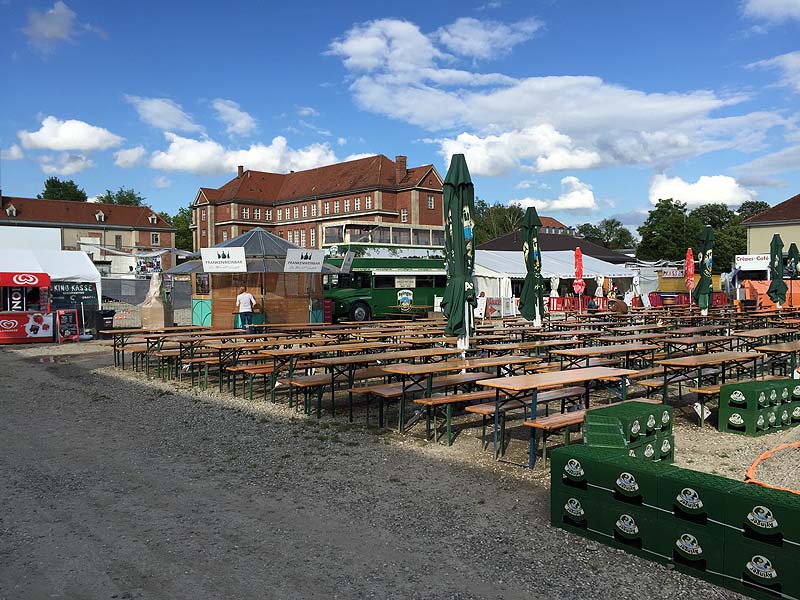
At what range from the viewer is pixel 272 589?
13.4 feet

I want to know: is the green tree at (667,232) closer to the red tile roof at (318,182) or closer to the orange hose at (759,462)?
the red tile roof at (318,182)

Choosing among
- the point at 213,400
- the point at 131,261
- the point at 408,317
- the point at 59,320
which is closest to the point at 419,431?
the point at 213,400

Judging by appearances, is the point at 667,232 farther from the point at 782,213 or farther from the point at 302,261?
the point at 302,261

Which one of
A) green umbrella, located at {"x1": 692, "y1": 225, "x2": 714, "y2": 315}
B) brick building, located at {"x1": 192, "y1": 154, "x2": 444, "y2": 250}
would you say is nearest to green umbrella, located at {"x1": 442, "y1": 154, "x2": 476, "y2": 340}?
green umbrella, located at {"x1": 692, "y1": 225, "x2": 714, "y2": 315}

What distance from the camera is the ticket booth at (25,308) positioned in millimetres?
20406

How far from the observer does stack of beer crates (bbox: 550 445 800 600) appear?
384 cm

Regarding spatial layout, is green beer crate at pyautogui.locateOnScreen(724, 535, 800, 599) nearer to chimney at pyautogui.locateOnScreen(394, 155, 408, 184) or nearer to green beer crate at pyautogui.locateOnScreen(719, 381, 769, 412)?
green beer crate at pyautogui.locateOnScreen(719, 381, 769, 412)

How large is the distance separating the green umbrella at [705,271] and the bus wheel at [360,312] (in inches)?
495

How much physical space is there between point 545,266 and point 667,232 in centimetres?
4384

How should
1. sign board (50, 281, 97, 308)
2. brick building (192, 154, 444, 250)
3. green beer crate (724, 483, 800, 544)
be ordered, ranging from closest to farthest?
green beer crate (724, 483, 800, 544)
sign board (50, 281, 97, 308)
brick building (192, 154, 444, 250)

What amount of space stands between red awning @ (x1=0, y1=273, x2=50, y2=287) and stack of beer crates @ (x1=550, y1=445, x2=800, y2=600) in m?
20.1

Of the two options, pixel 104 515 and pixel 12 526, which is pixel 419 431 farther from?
pixel 12 526

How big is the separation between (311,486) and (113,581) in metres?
2.24

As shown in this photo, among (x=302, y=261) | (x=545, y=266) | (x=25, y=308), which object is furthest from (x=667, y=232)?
(x=25, y=308)
